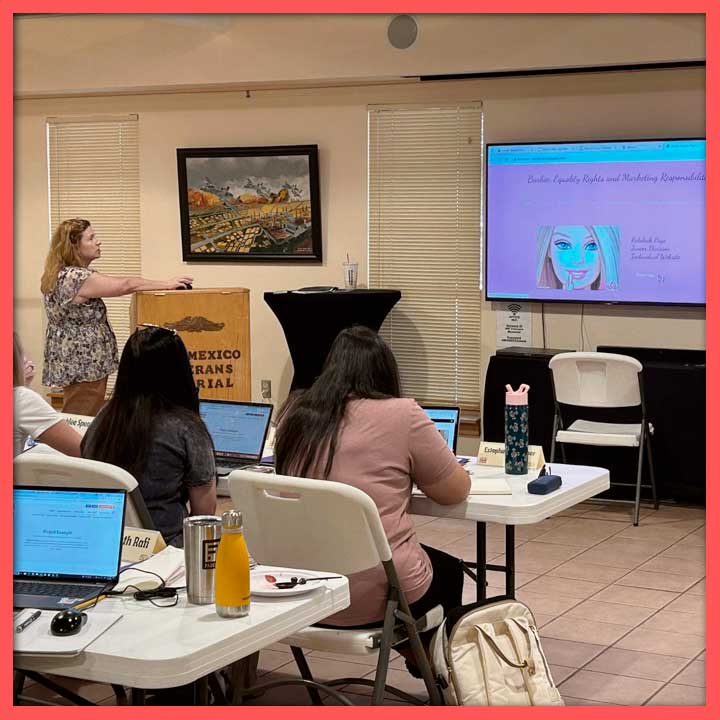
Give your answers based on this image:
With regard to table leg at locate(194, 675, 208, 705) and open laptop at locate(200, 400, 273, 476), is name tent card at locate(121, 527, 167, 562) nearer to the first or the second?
table leg at locate(194, 675, 208, 705)

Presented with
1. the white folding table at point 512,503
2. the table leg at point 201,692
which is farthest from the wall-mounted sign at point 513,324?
the table leg at point 201,692

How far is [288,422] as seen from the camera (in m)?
3.27

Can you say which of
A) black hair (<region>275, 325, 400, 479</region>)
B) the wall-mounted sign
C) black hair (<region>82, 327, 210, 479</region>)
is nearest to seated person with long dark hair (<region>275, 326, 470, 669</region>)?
black hair (<region>275, 325, 400, 479</region>)

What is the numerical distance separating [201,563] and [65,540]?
1.18ft

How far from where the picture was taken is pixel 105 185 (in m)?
8.37

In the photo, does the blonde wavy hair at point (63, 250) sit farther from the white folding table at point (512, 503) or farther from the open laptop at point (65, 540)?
the open laptop at point (65, 540)

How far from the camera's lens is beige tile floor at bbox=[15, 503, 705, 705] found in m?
3.73

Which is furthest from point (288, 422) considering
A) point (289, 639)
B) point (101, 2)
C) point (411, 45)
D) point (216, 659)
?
point (411, 45)

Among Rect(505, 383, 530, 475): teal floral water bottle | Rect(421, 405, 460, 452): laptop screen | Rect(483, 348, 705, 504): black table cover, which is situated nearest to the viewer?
Rect(505, 383, 530, 475): teal floral water bottle

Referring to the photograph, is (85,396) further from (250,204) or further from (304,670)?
(304,670)

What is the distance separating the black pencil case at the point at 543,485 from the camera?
341 cm

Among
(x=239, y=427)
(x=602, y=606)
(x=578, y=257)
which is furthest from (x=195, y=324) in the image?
(x=602, y=606)

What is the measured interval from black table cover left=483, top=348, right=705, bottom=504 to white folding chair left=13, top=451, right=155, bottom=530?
384 cm

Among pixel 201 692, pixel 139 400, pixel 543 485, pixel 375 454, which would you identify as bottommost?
pixel 201 692
